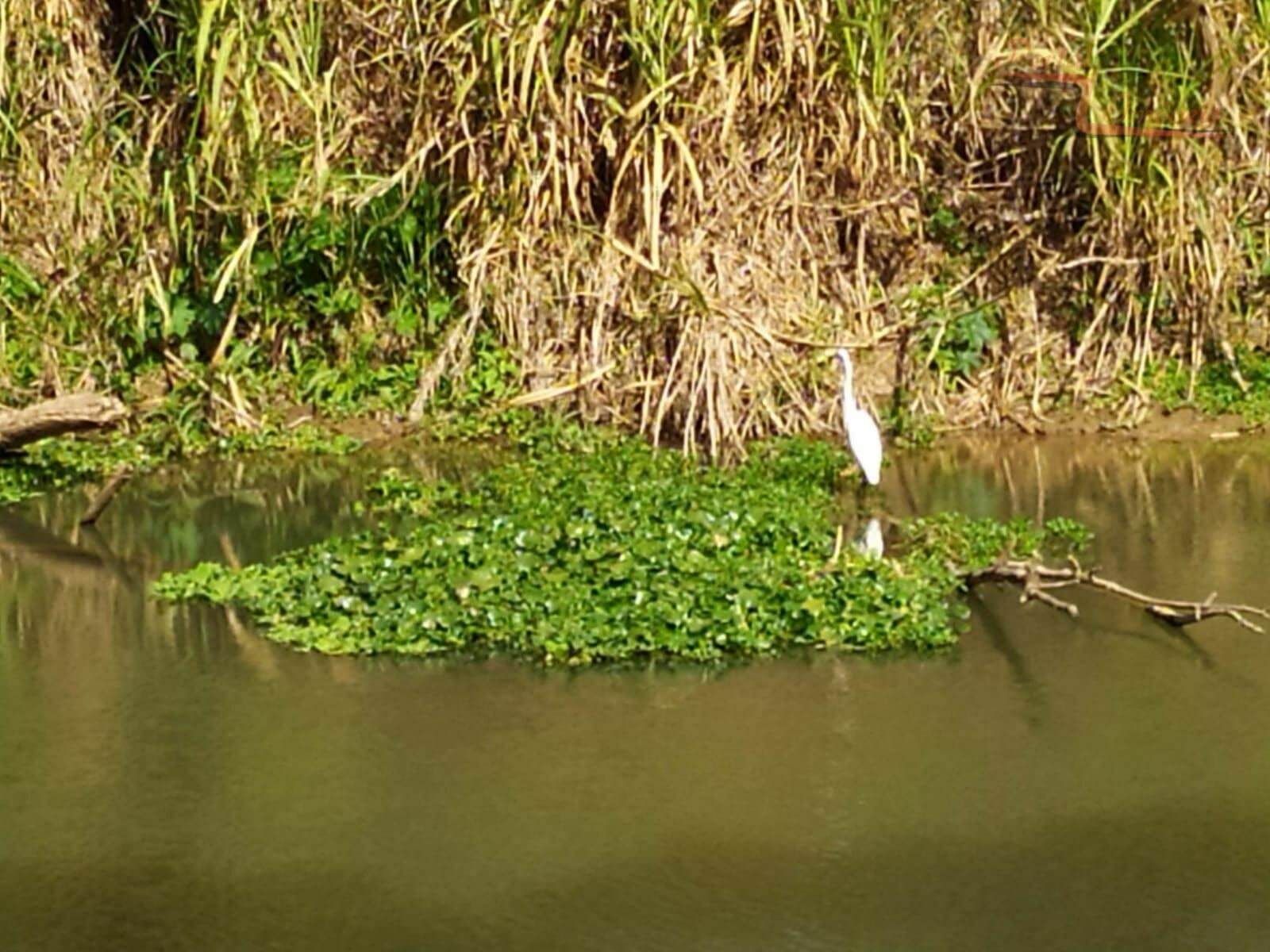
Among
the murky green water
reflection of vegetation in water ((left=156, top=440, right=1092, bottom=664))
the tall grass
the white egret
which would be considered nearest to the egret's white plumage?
the white egret

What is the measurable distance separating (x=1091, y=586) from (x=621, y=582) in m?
1.62

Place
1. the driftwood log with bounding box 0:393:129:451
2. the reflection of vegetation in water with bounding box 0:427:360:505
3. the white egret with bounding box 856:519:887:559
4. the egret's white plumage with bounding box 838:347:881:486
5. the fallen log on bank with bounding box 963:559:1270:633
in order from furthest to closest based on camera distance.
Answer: the reflection of vegetation in water with bounding box 0:427:360:505
the driftwood log with bounding box 0:393:129:451
the egret's white plumage with bounding box 838:347:881:486
the white egret with bounding box 856:519:887:559
the fallen log on bank with bounding box 963:559:1270:633

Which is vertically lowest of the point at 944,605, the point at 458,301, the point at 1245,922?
the point at 1245,922

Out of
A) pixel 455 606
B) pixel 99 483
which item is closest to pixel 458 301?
pixel 99 483

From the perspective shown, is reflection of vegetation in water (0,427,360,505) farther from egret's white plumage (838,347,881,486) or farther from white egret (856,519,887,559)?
white egret (856,519,887,559)

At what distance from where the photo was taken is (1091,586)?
7.99 m

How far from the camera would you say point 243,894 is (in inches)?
225

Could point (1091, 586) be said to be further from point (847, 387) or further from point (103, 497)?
point (103, 497)

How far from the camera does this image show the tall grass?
1027 centimetres

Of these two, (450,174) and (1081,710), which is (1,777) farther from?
(450,174)

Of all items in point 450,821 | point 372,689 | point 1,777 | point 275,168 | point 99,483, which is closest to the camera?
point 450,821

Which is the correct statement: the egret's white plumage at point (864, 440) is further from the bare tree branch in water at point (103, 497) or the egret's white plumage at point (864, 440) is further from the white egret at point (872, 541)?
the bare tree branch in water at point (103, 497)

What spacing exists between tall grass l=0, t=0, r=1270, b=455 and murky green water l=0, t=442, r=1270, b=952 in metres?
2.56

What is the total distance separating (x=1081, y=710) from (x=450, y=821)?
6.34 ft
